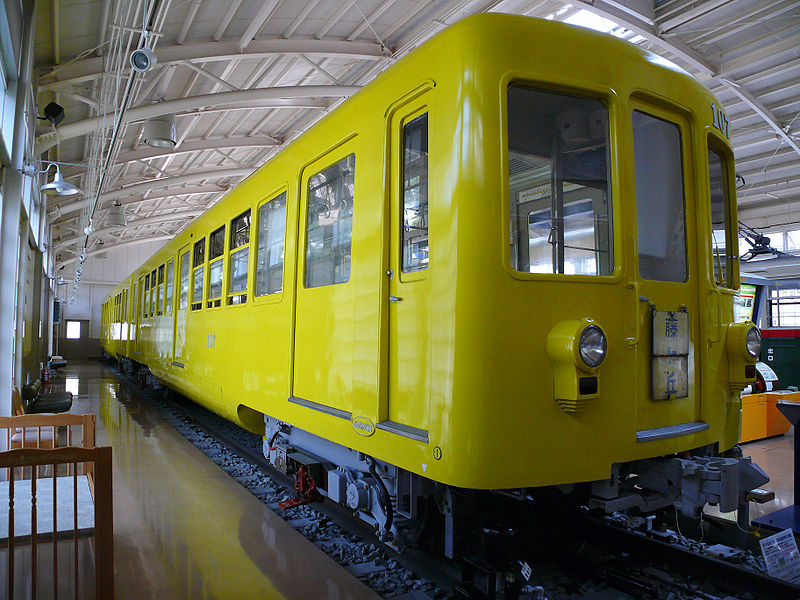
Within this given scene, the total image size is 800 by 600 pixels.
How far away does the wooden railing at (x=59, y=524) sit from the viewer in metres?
2.74

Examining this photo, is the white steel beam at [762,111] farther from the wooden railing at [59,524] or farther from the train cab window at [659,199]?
the wooden railing at [59,524]

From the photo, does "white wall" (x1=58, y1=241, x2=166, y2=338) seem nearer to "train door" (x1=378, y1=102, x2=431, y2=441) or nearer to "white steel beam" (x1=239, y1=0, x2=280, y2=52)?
"white steel beam" (x1=239, y1=0, x2=280, y2=52)

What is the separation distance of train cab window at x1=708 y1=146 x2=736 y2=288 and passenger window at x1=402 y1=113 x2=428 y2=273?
1.87 meters

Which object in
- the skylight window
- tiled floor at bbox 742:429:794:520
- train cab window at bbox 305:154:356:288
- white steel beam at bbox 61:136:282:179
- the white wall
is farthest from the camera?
the white wall

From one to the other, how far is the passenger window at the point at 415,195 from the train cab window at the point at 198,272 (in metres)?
4.70

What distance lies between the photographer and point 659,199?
11.0ft

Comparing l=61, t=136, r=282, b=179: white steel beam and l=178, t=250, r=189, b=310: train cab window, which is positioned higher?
l=61, t=136, r=282, b=179: white steel beam

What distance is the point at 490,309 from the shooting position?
8.73 feet

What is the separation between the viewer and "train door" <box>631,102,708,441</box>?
308cm

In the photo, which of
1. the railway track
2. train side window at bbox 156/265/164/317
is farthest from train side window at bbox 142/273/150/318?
the railway track

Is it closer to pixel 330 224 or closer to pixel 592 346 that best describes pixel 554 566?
pixel 592 346

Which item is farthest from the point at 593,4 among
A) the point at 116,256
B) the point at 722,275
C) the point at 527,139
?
the point at 116,256

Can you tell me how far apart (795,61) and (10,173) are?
12073mm

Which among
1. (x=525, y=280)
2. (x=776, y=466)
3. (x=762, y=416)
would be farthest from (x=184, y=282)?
(x=762, y=416)
